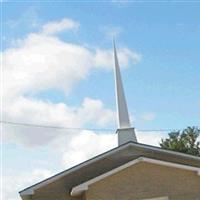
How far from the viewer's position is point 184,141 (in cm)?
5131

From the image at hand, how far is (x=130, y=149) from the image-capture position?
796 inches

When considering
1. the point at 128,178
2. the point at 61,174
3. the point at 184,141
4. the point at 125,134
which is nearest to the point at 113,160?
the point at 128,178

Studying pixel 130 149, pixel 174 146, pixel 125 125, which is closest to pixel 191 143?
pixel 174 146

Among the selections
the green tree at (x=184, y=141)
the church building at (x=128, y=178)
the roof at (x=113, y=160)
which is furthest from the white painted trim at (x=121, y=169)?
the green tree at (x=184, y=141)

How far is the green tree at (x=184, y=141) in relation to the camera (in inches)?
1981

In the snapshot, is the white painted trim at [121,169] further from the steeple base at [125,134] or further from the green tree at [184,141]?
the green tree at [184,141]

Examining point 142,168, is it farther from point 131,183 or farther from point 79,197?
point 79,197

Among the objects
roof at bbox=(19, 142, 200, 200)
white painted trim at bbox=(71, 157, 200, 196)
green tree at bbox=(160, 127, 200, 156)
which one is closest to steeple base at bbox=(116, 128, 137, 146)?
roof at bbox=(19, 142, 200, 200)

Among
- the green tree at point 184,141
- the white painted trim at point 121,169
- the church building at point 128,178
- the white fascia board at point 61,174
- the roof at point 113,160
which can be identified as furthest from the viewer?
the green tree at point 184,141

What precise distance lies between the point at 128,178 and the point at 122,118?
6.32 metres

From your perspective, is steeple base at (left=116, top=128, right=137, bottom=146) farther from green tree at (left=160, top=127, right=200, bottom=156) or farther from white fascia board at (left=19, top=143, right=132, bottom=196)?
green tree at (left=160, top=127, right=200, bottom=156)

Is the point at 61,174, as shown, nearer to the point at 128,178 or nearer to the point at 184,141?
the point at 128,178

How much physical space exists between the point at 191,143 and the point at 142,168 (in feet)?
110

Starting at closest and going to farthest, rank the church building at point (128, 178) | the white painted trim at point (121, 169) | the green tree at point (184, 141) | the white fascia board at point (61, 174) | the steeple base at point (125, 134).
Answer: the white painted trim at point (121, 169) < the church building at point (128, 178) < the white fascia board at point (61, 174) < the steeple base at point (125, 134) < the green tree at point (184, 141)
